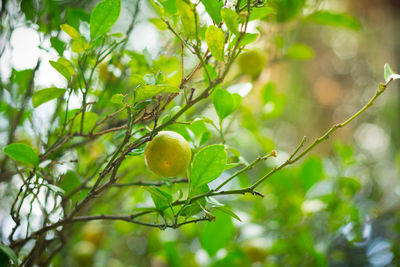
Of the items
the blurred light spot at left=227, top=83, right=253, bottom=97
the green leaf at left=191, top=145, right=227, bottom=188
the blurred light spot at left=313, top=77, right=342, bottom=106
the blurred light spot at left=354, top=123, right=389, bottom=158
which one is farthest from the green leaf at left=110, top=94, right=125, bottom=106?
the blurred light spot at left=313, top=77, right=342, bottom=106

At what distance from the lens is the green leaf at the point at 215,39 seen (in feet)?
1.32

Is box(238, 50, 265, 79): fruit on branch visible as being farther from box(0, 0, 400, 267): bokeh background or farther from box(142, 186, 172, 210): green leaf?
box(142, 186, 172, 210): green leaf

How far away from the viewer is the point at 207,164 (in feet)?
1.39

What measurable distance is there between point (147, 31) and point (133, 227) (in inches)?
29.5

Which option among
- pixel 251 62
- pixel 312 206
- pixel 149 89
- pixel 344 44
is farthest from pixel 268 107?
pixel 344 44

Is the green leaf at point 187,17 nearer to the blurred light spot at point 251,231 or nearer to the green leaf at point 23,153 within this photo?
the green leaf at point 23,153

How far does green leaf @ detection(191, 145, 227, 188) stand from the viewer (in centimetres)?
42

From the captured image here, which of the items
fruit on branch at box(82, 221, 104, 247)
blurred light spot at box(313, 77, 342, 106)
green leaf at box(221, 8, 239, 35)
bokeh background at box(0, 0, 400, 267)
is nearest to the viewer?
green leaf at box(221, 8, 239, 35)

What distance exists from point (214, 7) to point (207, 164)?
0.66 feet

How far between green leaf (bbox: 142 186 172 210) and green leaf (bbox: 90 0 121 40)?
228mm

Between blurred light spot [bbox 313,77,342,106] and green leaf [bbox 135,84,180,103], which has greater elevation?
blurred light spot [bbox 313,77,342,106]

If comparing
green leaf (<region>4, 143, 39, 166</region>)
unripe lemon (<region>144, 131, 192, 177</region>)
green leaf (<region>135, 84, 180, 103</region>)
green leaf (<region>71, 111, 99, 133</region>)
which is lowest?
unripe lemon (<region>144, 131, 192, 177</region>)

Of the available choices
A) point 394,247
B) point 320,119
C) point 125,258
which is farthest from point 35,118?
point 320,119

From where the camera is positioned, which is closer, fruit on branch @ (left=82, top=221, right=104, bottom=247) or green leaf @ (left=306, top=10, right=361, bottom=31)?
green leaf @ (left=306, top=10, right=361, bottom=31)
